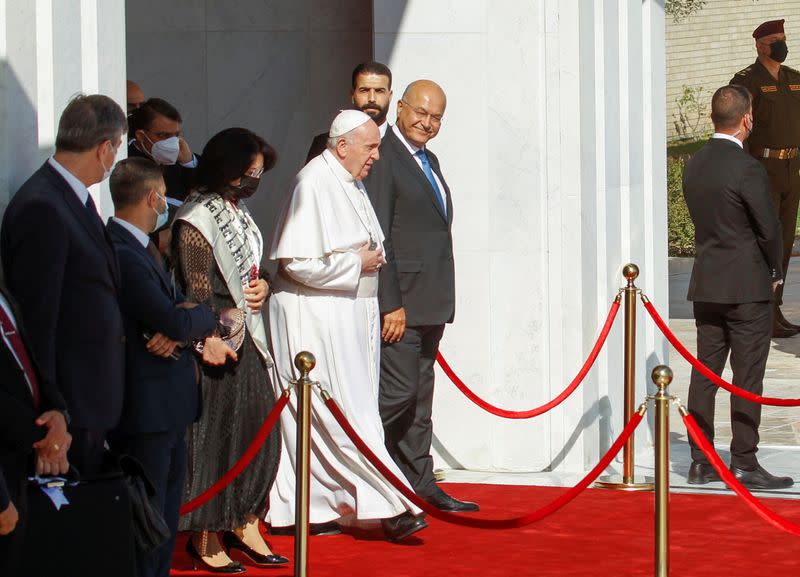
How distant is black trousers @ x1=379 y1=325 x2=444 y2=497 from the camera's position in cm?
723

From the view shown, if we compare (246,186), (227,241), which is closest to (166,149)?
(246,186)

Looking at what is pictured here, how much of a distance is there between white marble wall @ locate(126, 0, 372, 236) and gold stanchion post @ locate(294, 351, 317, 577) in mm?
3865

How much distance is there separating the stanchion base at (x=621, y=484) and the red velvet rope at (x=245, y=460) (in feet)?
9.08

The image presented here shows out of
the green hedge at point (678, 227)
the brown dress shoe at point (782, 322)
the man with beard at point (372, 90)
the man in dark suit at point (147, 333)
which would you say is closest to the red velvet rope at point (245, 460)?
the man in dark suit at point (147, 333)

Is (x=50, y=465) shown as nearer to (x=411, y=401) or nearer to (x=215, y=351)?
(x=215, y=351)

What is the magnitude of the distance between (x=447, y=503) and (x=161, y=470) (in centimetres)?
251

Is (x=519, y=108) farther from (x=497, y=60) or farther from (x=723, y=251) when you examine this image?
(x=723, y=251)

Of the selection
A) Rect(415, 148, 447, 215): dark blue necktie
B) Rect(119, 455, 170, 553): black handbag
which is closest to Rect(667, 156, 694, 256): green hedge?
Rect(415, 148, 447, 215): dark blue necktie

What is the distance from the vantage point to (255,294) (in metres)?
6.28

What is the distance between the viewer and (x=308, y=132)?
947cm

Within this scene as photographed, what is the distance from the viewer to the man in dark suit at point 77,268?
4449mm

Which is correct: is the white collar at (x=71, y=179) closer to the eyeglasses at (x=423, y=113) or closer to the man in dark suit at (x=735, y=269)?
the eyeglasses at (x=423, y=113)

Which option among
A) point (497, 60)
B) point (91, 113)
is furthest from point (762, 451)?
point (91, 113)

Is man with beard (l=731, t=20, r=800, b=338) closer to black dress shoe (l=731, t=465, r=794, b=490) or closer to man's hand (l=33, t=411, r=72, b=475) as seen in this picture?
black dress shoe (l=731, t=465, r=794, b=490)
